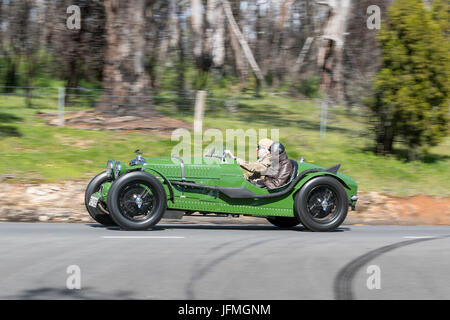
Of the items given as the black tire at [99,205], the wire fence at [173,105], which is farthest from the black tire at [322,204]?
the wire fence at [173,105]

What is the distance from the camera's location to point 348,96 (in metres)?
27.8

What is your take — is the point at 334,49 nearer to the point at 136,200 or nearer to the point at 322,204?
the point at 322,204

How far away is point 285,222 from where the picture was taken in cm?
1155

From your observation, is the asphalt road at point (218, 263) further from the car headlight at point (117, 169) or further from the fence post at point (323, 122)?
the fence post at point (323, 122)

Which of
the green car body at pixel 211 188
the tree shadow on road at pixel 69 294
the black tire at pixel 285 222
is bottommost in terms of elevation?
the black tire at pixel 285 222

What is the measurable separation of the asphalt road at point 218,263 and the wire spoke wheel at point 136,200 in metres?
0.34

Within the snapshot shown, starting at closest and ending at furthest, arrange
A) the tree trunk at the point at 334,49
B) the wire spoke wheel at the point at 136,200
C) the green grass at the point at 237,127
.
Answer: the wire spoke wheel at the point at 136,200 → the green grass at the point at 237,127 → the tree trunk at the point at 334,49

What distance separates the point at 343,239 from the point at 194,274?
3.60 m

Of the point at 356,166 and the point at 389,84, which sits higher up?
the point at 389,84

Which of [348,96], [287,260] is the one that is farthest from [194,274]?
[348,96]

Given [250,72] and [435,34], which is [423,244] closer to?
[435,34]

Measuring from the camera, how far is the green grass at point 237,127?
14.9 metres

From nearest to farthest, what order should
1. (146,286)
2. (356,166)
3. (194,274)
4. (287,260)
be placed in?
(146,286) → (194,274) → (287,260) → (356,166)

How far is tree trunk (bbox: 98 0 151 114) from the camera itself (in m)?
19.0
